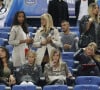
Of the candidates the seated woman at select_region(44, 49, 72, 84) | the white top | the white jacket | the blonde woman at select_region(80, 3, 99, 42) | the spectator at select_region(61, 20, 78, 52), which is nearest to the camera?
the seated woman at select_region(44, 49, 72, 84)

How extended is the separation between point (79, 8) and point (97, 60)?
299 cm

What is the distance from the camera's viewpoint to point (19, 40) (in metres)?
10.2

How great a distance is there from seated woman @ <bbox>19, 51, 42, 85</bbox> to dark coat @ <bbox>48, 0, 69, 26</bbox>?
8.73ft

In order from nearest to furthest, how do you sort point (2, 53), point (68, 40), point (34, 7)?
point (2, 53) → point (68, 40) → point (34, 7)

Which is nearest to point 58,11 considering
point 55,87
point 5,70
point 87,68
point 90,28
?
point 90,28

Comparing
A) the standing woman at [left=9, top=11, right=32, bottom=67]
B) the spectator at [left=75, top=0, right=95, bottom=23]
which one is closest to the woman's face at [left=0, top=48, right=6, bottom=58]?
the standing woman at [left=9, top=11, right=32, bottom=67]

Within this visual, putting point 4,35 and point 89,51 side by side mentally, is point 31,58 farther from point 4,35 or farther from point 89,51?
point 4,35

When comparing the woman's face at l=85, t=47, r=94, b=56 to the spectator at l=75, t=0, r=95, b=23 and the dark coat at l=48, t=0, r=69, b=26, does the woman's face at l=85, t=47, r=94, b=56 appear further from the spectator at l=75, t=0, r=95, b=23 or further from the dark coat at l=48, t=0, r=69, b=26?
the spectator at l=75, t=0, r=95, b=23

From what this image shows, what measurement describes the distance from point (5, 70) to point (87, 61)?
1.39m

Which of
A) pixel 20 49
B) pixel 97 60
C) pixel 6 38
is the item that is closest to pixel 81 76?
pixel 97 60

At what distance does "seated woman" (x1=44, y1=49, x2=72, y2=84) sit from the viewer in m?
9.44

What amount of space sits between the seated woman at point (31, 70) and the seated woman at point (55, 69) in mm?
140

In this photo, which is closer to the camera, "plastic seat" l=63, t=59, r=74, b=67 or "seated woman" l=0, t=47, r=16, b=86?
"seated woman" l=0, t=47, r=16, b=86

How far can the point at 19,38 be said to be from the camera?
33.6ft
